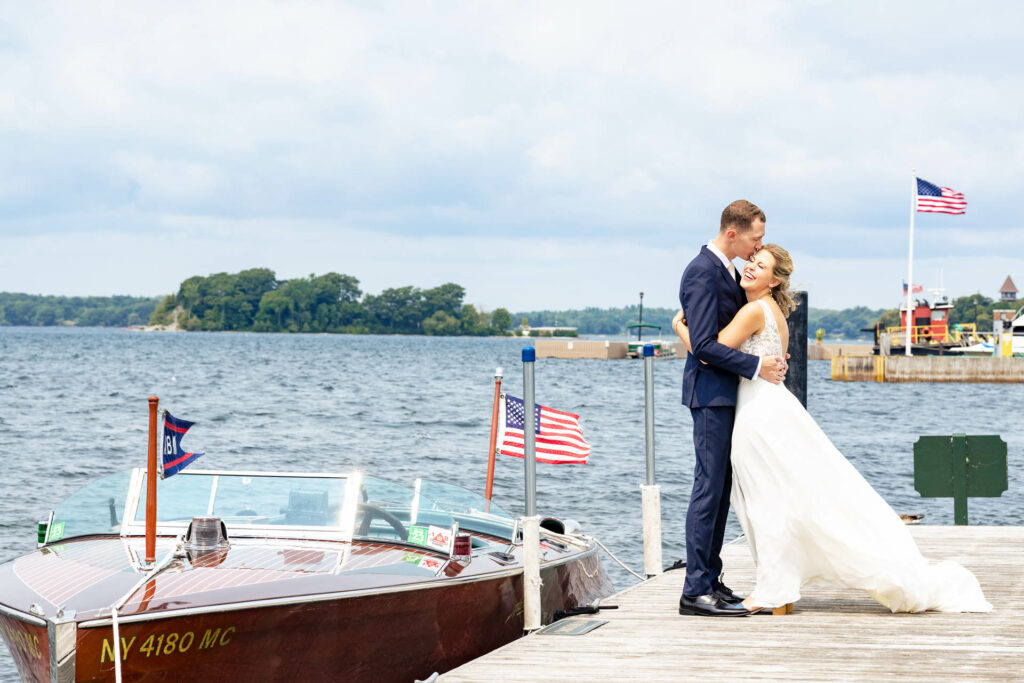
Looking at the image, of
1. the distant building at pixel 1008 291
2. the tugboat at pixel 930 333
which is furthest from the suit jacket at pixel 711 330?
the distant building at pixel 1008 291

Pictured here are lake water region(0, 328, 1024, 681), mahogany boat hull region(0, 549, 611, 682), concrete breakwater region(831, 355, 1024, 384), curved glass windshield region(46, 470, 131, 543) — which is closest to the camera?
mahogany boat hull region(0, 549, 611, 682)

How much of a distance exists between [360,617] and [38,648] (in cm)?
170

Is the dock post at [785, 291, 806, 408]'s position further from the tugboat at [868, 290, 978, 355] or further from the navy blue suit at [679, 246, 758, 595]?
the tugboat at [868, 290, 978, 355]

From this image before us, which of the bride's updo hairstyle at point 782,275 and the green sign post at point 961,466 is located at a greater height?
the bride's updo hairstyle at point 782,275

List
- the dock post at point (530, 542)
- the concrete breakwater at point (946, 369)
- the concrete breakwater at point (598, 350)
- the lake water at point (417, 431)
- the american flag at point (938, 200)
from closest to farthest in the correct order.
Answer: the dock post at point (530, 542)
the lake water at point (417, 431)
the american flag at point (938, 200)
the concrete breakwater at point (946, 369)
the concrete breakwater at point (598, 350)

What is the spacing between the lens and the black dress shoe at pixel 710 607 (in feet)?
21.6

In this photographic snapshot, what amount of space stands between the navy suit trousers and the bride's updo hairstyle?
2.21 feet

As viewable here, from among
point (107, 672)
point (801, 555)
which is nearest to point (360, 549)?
point (107, 672)

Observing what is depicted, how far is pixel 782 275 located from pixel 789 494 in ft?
3.95

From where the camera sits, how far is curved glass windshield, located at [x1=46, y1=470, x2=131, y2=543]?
25.9 ft

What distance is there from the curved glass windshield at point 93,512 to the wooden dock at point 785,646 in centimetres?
325

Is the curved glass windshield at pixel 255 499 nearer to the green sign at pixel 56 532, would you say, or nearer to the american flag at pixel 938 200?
the green sign at pixel 56 532

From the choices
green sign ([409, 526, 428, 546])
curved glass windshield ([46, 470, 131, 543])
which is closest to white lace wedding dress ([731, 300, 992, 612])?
green sign ([409, 526, 428, 546])

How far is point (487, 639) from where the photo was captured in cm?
752
